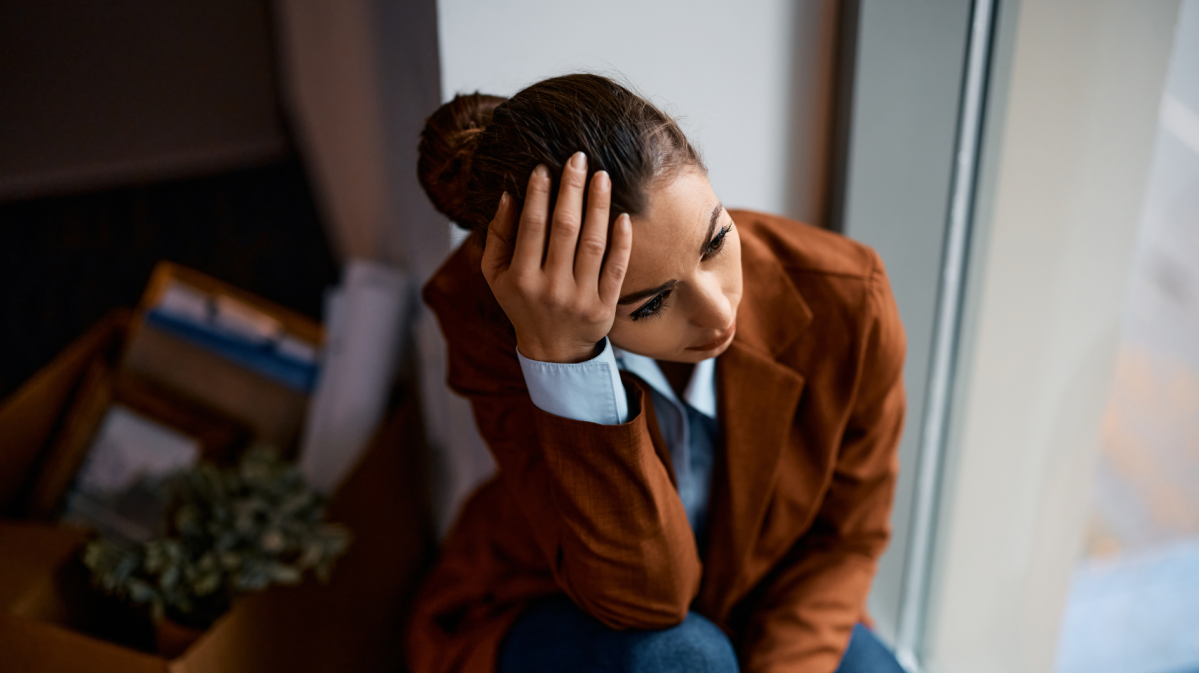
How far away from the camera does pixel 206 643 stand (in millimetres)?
842

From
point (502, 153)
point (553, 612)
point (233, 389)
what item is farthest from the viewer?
point (233, 389)

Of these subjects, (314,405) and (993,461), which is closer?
(993,461)

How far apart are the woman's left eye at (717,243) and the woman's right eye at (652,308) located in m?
0.05

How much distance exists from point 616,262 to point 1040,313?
0.76m

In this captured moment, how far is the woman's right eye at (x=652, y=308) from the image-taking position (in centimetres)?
56

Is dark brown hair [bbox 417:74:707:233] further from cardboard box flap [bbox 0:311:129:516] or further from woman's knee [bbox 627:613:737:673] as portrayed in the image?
cardboard box flap [bbox 0:311:129:516]

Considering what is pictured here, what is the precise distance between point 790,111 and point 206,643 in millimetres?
→ 968

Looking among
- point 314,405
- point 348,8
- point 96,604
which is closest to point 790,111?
point 348,8

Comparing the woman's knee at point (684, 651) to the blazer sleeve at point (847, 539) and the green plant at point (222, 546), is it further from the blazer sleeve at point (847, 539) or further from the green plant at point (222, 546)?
the green plant at point (222, 546)

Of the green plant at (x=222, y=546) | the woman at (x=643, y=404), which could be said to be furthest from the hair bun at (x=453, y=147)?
the green plant at (x=222, y=546)

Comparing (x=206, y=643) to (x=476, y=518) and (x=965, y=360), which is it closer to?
(x=476, y=518)

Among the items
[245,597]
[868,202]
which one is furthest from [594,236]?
[245,597]

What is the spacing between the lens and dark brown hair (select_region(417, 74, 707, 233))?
50cm

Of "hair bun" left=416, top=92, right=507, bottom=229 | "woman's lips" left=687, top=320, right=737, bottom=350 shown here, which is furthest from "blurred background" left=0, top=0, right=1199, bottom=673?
"woman's lips" left=687, top=320, right=737, bottom=350
